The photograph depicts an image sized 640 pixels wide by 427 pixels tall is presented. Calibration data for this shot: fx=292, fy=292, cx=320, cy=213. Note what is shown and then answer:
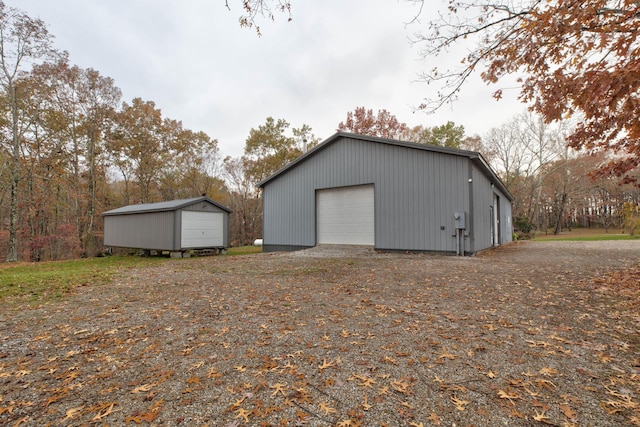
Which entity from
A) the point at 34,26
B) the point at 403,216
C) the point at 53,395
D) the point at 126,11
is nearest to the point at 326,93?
the point at 403,216

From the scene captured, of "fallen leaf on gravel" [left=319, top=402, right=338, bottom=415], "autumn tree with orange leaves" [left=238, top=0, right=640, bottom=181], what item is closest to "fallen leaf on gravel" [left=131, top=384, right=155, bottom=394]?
"fallen leaf on gravel" [left=319, top=402, right=338, bottom=415]

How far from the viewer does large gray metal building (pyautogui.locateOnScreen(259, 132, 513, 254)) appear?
9438 millimetres

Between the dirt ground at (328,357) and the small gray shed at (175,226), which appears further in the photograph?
the small gray shed at (175,226)

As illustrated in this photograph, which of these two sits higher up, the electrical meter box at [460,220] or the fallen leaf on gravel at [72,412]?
the electrical meter box at [460,220]

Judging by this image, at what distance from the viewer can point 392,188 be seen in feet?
34.2

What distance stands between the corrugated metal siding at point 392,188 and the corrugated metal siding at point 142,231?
17.0ft

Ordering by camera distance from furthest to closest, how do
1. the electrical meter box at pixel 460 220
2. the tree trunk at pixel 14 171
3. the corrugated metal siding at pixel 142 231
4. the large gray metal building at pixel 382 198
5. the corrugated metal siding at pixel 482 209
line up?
the corrugated metal siding at pixel 142 231 → the tree trunk at pixel 14 171 → the corrugated metal siding at pixel 482 209 → the large gray metal building at pixel 382 198 → the electrical meter box at pixel 460 220

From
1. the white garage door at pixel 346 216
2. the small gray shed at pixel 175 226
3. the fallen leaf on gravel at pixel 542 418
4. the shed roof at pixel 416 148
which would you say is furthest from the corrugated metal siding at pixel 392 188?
the fallen leaf on gravel at pixel 542 418

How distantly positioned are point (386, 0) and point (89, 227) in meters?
20.3

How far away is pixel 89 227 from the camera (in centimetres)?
1762

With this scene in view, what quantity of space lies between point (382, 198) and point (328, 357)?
28.1 feet

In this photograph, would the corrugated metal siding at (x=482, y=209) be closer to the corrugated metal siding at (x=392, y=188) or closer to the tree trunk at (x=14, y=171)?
the corrugated metal siding at (x=392, y=188)

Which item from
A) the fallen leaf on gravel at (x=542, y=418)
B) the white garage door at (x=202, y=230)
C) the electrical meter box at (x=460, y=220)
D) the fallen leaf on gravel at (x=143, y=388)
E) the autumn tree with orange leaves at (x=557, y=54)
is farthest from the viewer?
the white garage door at (x=202, y=230)

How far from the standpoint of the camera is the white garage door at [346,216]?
11086mm
